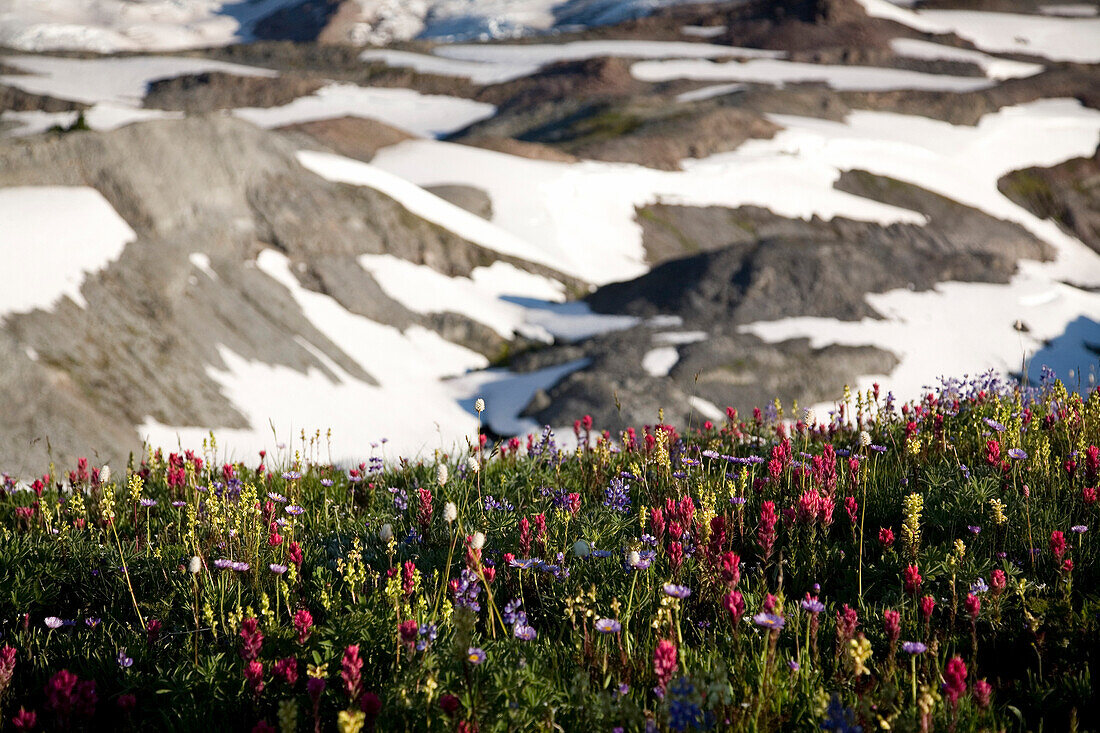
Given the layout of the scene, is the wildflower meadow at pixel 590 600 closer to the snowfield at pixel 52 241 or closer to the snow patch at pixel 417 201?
the snowfield at pixel 52 241

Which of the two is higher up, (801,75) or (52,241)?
(801,75)

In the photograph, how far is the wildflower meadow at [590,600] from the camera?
3.01m

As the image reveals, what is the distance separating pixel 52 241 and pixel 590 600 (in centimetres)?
1425

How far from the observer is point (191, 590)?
13.3ft

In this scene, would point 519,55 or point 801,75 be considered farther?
point 519,55

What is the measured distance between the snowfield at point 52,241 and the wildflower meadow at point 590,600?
8.17 m

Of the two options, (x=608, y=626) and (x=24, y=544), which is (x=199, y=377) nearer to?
(x=24, y=544)

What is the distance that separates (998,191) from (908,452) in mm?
66097

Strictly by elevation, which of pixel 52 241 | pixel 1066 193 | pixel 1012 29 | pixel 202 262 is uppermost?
pixel 1012 29

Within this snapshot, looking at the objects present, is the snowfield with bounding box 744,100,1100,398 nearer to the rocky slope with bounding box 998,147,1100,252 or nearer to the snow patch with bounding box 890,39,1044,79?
the rocky slope with bounding box 998,147,1100,252

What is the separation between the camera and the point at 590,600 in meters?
3.69

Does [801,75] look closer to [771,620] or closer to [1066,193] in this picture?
[1066,193]

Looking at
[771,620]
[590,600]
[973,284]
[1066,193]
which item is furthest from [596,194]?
[1066,193]

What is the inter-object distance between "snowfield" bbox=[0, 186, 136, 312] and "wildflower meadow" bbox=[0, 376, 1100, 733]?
8.17 meters
